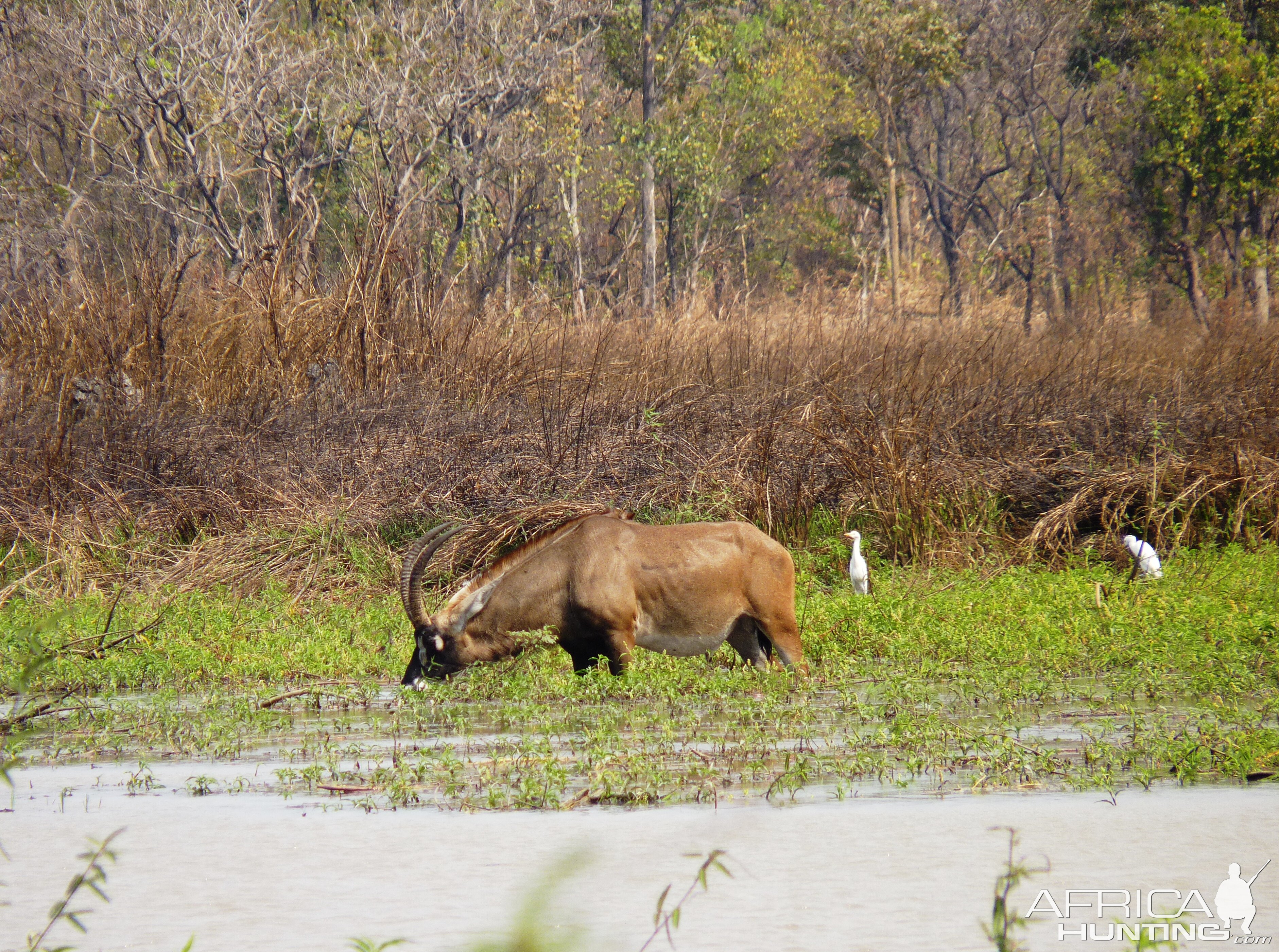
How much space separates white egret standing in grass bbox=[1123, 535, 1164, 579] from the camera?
927 cm

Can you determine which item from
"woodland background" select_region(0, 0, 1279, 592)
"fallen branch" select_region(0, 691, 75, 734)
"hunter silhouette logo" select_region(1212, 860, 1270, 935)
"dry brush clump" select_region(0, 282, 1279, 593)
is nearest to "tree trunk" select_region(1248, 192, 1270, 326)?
"woodland background" select_region(0, 0, 1279, 592)

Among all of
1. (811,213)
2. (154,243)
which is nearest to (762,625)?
(154,243)

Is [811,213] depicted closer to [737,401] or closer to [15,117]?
[15,117]

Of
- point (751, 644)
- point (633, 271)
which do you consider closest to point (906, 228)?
Answer: point (633, 271)

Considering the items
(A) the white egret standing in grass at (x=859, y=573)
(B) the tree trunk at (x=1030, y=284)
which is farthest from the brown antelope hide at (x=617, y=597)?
(B) the tree trunk at (x=1030, y=284)

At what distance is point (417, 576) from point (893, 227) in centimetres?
2309

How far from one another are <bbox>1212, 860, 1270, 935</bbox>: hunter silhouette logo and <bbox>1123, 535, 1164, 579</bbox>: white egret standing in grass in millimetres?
5528

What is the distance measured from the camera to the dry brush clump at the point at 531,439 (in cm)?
1054

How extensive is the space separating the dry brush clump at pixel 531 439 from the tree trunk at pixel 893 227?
938 cm

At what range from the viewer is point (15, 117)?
1117 inches

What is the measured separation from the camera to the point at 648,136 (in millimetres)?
29844

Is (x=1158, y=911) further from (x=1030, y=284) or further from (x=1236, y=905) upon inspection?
(x=1030, y=284)

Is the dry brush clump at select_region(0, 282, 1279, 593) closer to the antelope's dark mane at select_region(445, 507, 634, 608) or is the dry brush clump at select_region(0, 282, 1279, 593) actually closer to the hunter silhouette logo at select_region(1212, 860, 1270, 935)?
the antelope's dark mane at select_region(445, 507, 634, 608)

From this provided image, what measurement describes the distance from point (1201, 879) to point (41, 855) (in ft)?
11.2
